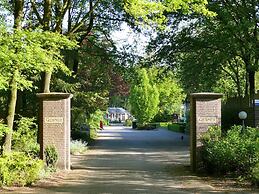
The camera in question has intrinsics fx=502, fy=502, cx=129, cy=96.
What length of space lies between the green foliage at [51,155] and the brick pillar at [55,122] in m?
0.15

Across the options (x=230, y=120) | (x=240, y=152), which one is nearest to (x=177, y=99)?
(x=230, y=120)

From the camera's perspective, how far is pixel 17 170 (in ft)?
43.9

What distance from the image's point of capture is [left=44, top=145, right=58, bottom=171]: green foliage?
17.1 meters

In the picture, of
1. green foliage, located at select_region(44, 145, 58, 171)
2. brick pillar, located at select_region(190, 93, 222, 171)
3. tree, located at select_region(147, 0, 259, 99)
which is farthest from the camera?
tree, located at select_region(147, 0, 259, 99)

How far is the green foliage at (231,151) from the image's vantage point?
1464 cm

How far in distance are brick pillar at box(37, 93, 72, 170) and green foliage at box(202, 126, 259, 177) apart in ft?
15.8

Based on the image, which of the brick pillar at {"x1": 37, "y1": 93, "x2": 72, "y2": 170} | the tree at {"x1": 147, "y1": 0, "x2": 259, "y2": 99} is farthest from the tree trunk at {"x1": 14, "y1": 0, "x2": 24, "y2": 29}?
the tree at {"x1": 147, "y1": 0, "x2": 259, "y2": 99}

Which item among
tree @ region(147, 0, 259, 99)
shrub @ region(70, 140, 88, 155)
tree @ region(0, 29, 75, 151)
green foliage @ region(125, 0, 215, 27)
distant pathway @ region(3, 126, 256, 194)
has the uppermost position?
tree @ region(147, 0, 259, 99)

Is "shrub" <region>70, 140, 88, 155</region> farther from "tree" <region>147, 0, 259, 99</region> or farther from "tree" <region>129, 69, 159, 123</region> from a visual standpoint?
"tree" <region>129, 69, 159, 123</region>

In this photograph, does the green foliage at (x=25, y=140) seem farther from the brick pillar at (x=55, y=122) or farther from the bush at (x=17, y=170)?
the bush at (x=17, y=170)

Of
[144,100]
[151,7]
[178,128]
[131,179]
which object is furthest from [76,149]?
[144,100]

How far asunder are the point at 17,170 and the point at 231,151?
6.26 meters

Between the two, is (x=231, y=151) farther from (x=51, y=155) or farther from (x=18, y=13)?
(x=18, y=13)

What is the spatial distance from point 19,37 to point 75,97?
17275 mm
